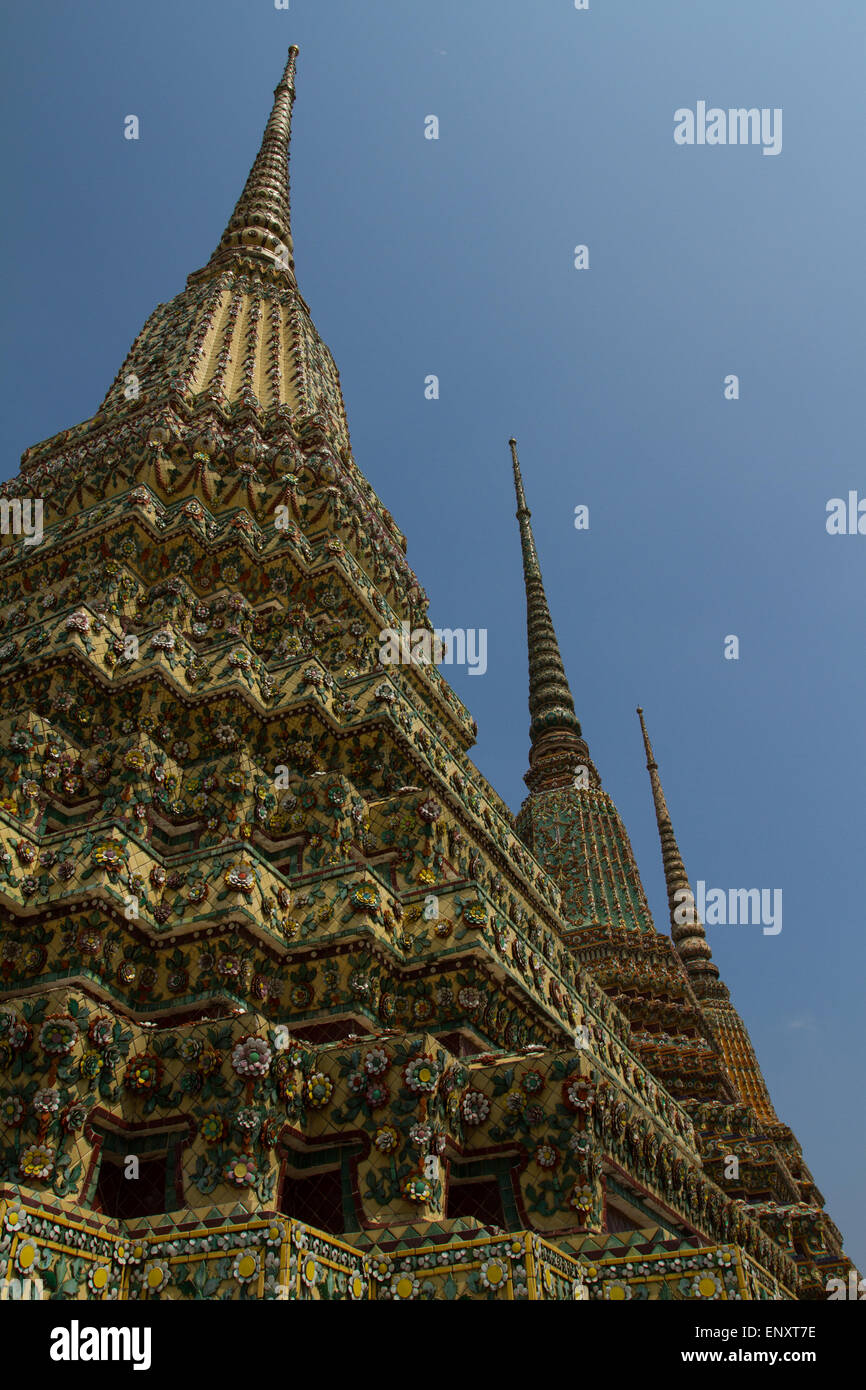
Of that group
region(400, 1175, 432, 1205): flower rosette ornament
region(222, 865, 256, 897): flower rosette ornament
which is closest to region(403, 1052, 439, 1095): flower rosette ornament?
region(400, 1175, 432, 1205): flower rosette ornament

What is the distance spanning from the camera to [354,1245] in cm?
732

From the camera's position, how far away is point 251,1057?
313 inches

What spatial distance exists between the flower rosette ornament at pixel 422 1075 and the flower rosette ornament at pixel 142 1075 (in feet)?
6.56

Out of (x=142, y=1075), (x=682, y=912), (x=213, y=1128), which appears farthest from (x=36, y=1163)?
(x=682, y=912)

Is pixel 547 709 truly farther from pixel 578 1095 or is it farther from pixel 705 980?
pixel 578 1095

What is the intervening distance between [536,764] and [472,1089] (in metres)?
28.3

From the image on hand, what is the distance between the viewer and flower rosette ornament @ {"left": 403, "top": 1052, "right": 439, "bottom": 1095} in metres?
8.23

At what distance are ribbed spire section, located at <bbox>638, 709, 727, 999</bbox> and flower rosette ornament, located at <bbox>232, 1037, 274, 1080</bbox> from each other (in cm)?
3425

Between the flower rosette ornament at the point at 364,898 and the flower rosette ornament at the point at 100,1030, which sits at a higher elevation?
the flower rosette ornament at the point at 364,898

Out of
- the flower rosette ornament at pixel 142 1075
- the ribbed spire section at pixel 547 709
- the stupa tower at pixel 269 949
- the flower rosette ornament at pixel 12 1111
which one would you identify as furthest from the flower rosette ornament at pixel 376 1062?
the ribbed spire section at pixel 547 709

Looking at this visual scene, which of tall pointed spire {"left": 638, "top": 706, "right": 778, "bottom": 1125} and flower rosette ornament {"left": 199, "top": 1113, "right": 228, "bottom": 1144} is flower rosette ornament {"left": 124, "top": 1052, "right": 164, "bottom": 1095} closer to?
flower rosette ornament {"left": 199, "top": 1113, "right": 228, "bottom": 1144}

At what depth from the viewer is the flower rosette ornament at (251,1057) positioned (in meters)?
7.90

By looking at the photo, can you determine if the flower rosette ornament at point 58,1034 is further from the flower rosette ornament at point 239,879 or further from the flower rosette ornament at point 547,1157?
the flower rosette ornament at point 547,1157

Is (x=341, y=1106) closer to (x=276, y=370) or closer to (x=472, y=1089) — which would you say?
(x=472, y=1089)
